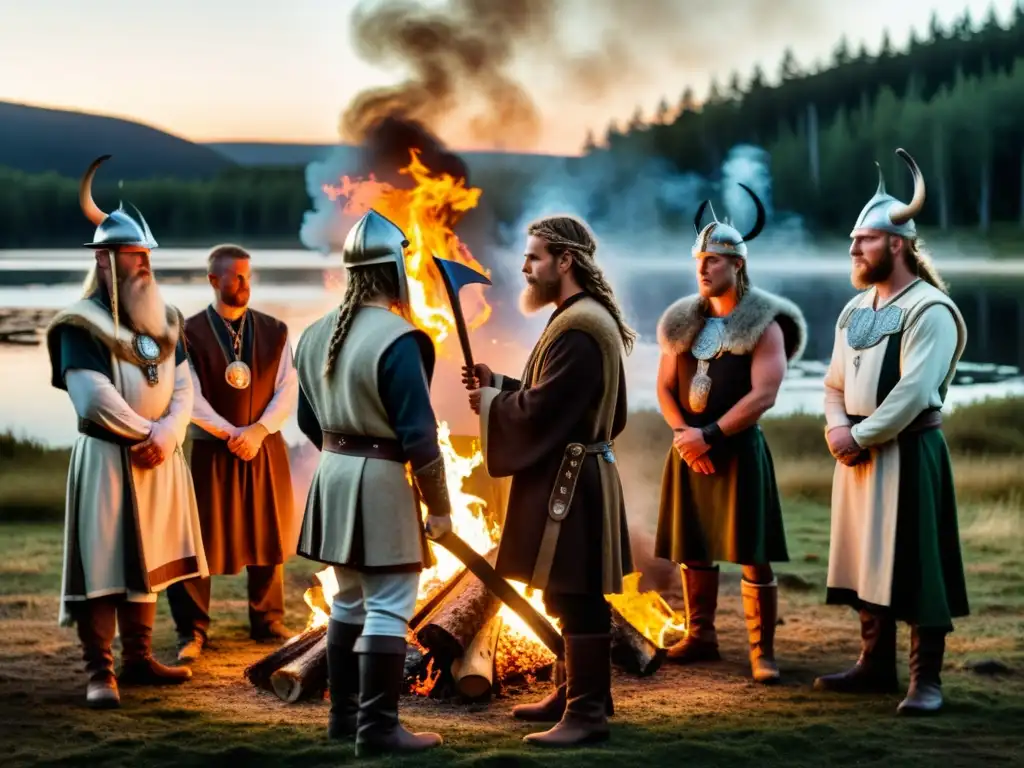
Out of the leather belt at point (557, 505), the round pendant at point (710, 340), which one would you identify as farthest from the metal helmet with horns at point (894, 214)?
the leather belt at point (557, 505)

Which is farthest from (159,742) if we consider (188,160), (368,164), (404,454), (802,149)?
(802,149)

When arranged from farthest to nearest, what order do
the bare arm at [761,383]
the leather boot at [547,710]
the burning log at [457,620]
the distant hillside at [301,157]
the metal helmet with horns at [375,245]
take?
1. the distant hillside at [301,157]
2. the bare arm at [761,383]
3. the burning log at [457,620]
4. the leather boot at [547,710]
5. the metal helmet with horns at [375,245]

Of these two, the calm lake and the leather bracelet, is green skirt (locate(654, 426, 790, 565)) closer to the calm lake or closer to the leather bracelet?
the leather bracelet

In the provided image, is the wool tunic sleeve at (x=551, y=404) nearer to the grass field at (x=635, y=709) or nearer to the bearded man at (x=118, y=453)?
Answer: the grass field at (x=635, y=709)

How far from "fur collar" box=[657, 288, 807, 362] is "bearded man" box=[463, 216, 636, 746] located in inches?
49.0

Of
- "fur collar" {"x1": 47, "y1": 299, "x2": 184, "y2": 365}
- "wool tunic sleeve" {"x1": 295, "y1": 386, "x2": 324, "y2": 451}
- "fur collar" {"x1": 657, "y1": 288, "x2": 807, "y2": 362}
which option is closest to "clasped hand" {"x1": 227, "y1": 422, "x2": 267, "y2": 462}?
"fur collar" {"x1": 47, "y1": 299, "x2": 184, "y2": 365}

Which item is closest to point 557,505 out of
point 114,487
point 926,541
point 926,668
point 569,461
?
point 569,461

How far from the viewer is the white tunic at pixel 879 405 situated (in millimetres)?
5391

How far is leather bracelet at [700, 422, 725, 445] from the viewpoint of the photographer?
596 cm

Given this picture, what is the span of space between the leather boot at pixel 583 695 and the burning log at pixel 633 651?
121cm

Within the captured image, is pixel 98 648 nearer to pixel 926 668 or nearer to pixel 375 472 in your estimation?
pixel 375 472

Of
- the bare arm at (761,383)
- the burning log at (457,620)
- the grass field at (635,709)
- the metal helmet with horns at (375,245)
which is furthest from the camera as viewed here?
the bare arm at (761,383)

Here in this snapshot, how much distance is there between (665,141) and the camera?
11.3 metres

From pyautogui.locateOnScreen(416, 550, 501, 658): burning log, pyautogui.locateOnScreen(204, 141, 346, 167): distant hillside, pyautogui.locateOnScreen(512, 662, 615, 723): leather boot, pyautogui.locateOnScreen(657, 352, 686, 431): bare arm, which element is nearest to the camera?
pyautogui.locateOnScreen(512, 662, 615, 723): leather boot
